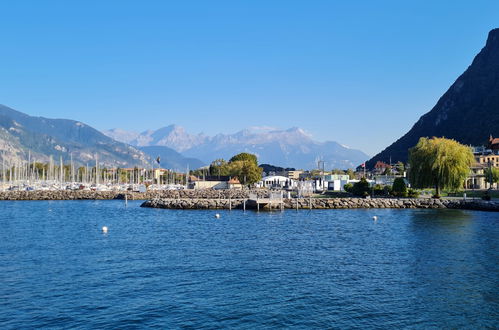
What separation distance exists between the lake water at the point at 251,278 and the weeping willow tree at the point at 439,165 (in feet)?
104

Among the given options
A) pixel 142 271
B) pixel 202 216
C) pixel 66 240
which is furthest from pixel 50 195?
pixel 142 271

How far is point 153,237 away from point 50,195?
101093 mm

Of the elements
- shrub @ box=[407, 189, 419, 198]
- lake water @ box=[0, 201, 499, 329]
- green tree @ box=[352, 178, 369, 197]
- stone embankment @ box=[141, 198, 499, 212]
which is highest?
green tree @ box=[352, 178, 369, 197]

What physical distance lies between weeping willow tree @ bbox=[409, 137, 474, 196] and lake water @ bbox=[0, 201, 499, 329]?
31576 millimetres

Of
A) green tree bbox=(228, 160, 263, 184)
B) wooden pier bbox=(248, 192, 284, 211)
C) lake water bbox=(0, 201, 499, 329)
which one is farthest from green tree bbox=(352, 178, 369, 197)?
lake water bbox=(0, 201, 499, 329)

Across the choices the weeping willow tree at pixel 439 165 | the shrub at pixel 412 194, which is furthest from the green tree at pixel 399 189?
the weeping willow tree at pixel 439 165

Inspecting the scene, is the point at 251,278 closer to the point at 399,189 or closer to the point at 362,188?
the point at 399,189

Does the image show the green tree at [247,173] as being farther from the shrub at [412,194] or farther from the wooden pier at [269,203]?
the wooden pier at [269,203]

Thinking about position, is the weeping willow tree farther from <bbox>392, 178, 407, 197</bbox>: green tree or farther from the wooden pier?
the wooden pier

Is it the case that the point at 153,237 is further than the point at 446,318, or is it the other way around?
the point at 153,237

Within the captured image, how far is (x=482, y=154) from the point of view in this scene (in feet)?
653

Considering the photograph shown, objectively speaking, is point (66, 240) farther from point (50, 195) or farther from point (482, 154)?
point (482, 154)

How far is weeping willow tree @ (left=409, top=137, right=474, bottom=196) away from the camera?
302ft

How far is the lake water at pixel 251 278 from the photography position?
24.8 m
